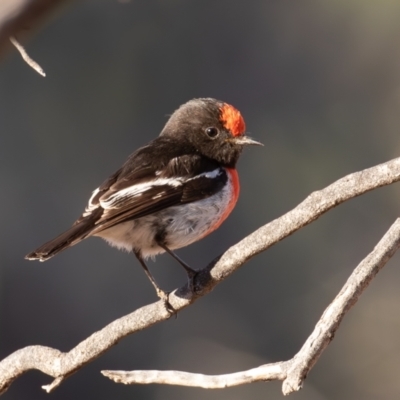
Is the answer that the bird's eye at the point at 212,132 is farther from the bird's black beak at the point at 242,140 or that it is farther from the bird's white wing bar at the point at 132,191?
the bird's white wing bar at the point at 132,191

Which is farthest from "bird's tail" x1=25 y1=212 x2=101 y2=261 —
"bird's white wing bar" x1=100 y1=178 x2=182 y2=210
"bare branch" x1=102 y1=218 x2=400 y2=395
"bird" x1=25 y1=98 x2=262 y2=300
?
"bare branch" x1=102 y1=218 x2=400 y2=395

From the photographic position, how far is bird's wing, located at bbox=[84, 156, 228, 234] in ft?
13.1

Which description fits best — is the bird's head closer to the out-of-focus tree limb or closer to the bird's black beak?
the bird's black beak

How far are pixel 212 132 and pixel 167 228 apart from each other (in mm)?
990

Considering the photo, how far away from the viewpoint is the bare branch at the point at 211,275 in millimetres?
3012

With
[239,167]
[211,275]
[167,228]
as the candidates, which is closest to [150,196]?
[167,228]

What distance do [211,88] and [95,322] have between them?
3.47 m

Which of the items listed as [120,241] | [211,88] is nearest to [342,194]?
[120,241]

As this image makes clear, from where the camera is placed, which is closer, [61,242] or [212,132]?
[61,242]

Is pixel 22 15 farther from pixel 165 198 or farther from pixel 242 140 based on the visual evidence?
pixel 242 140

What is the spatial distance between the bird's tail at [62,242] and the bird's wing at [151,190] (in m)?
0.05

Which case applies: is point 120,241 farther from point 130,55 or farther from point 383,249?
point 130,55

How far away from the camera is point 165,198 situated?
4.19 m

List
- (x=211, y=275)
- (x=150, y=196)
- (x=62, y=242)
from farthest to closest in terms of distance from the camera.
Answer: (x=150, y=196), (x=62, y=242), (x=211, y=275)
